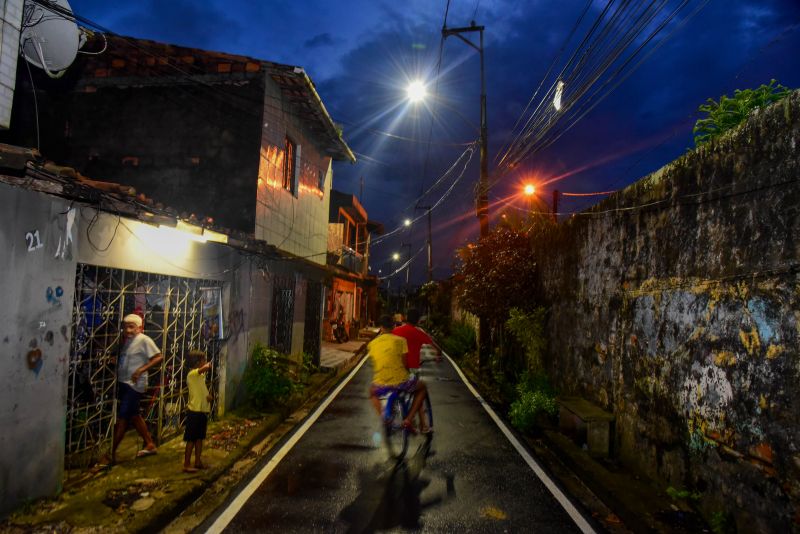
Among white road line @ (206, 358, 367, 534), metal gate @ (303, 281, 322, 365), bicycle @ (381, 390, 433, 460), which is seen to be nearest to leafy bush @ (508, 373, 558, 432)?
bicycle @ (381, 390, 433, 460)

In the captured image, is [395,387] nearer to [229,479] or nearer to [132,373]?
[229,479]

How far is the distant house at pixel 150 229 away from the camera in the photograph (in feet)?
15.5

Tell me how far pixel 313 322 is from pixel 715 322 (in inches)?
520

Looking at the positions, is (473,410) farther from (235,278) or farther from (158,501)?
(158,501)

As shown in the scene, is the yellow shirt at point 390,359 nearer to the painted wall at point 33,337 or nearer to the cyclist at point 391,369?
the cyclist at point 391,369

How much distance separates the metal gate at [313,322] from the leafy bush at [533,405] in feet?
25.9

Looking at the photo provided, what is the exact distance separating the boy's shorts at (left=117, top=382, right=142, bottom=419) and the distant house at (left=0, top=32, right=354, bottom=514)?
46 centimetres

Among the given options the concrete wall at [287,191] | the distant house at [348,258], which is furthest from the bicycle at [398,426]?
the distant house at [348,258]

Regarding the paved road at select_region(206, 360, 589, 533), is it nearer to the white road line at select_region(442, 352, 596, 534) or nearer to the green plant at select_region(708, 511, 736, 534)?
the white road line at select_region(442, 352, 596, 534)

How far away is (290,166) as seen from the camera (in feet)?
46.3

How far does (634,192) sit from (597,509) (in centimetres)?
403

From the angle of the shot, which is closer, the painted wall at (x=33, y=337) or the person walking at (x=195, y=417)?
the painted wall at (x=33, y=337)

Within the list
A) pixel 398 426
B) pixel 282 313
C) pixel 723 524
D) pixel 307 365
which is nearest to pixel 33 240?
pixel 398 426

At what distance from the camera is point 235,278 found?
31.2 feet
